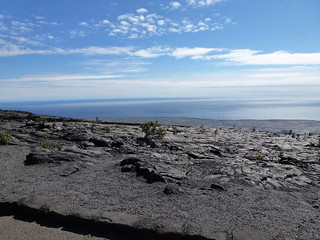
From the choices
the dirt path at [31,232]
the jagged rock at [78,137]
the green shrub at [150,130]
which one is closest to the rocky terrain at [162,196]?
the dirt path at [31,232]

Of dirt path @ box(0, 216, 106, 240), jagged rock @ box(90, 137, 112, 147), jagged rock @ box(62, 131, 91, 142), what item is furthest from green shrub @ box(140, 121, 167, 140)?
dirt path @ box(0, 216, 106, 240)

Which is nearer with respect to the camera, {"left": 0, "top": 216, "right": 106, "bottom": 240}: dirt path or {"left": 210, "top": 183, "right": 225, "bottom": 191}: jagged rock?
{"left": 0, "top": 216, "right": 106, "bottom": 240}: dirt path

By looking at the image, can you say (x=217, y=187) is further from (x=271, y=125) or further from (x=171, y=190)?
(x=271, y=125)

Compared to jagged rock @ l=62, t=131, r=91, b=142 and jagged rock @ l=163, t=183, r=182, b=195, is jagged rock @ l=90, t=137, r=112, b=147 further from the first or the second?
jagged rock @ l=163, t=183, r=182, b=195

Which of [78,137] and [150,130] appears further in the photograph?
[150,130]

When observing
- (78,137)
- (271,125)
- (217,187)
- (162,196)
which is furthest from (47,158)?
(271,125)

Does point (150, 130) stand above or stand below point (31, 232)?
above

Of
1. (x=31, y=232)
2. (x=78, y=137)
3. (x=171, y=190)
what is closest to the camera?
(x=31, y=232)

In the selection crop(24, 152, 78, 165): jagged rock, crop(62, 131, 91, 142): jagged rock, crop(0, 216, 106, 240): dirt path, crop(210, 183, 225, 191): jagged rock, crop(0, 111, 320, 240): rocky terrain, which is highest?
crop(62, 131, 91, 142): jagged rock

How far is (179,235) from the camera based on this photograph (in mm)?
5133

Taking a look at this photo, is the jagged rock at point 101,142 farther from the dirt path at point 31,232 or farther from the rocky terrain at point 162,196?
the dirt path at point 31,232

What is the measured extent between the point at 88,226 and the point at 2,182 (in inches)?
172

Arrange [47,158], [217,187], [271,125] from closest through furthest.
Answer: [217,187] → [47,158] → [271,125]

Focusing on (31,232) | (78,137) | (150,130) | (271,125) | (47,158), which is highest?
(150,130)
